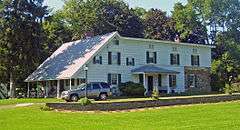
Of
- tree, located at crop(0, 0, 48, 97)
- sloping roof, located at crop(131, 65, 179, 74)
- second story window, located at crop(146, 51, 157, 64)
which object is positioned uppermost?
tree, located at crop(0, 0, 48, 97)

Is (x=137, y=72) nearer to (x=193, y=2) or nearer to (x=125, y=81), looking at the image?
(x=125, y=81)

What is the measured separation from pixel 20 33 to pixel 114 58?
37.0ft

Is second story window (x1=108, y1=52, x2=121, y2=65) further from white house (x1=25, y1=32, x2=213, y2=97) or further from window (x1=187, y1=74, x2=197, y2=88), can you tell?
window (x1=187, y1=74, x2=197, y2=88)

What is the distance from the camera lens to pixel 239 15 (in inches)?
2837

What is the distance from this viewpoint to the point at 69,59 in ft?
167

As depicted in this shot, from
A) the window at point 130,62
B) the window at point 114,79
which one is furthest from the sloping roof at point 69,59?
the window at point 130,62

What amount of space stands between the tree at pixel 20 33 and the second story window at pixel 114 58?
10089mm

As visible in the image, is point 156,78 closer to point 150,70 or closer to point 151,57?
point 150,70

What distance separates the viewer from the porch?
51656 mm

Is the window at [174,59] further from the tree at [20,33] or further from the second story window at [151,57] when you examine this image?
the tree at [20,33]

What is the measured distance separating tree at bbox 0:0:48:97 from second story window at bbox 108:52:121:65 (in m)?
10.1

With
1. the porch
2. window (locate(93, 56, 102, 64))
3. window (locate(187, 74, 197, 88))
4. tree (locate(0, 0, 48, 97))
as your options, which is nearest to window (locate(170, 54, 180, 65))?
the porch

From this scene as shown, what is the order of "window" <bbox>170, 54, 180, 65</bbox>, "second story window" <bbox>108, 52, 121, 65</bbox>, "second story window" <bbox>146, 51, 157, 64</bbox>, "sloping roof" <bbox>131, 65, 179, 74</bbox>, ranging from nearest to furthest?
"second story window" <bbox>108, 52, 121, 65</bbox>
"sloping roof" <bbox>131, 65, 179, 74</bbox>
"second story window" <bbox>146, 51, 157, 64</bbox>
"window" <bbox>170, 54, 180, 65</bbox>

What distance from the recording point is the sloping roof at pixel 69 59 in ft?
158
